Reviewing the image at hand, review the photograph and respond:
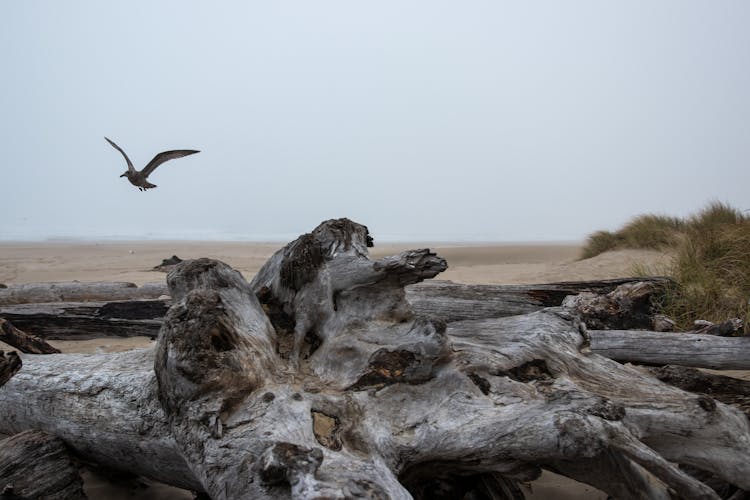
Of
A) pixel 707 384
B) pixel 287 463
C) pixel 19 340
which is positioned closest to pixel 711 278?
pixel 707 384

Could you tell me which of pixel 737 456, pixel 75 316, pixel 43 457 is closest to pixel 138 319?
pixel 75 316

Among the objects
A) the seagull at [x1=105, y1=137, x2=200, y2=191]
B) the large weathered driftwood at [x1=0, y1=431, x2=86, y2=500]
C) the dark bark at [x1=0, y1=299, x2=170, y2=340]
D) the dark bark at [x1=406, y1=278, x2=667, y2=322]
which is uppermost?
the seagull at [x1=105, y1=137, x2=200, y2=191]

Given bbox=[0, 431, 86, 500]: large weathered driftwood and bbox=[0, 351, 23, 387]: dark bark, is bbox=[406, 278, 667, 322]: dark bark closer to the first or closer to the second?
bbox=[0, 431, 86, 500]: large weathered driftwood

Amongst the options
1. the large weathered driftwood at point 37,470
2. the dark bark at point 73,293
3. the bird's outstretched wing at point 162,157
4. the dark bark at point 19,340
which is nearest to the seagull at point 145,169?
the bird's outstretched wing at point 162,157

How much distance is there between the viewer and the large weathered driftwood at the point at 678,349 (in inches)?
141

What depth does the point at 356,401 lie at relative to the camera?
235 centimetres

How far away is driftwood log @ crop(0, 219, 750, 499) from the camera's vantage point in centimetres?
194

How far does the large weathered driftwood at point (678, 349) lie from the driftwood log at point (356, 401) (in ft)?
3.11

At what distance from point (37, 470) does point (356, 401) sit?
5.05 ft

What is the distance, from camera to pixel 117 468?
8.79ft

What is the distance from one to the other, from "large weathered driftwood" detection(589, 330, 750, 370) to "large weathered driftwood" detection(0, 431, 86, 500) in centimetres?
320

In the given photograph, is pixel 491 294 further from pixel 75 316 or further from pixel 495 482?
pixel 75 316

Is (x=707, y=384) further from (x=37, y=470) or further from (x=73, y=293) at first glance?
(x=73, y=293)

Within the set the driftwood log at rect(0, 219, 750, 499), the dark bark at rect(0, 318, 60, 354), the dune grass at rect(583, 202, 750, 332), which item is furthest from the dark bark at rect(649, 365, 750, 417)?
the dark bark at rect(0, 318, 60, 354)
